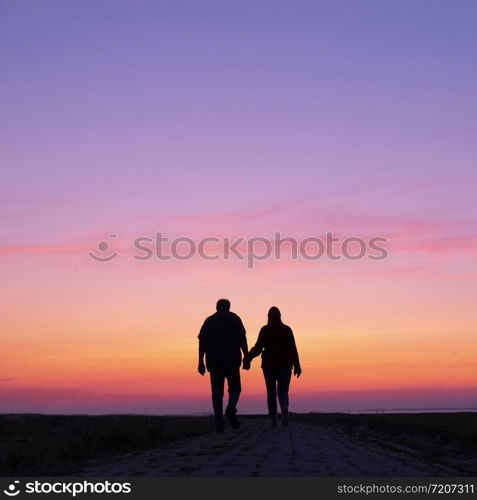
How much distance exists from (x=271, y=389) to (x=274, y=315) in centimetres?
156

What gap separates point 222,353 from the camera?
17.3 m

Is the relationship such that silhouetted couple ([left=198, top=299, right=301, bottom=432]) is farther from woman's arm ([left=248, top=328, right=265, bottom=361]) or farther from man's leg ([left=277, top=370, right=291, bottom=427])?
man's leg ([left=277, top=370, right=291, bottom=427])

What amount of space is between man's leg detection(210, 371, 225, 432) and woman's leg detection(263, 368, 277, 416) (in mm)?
2668

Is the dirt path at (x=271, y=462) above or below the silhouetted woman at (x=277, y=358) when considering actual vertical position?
below

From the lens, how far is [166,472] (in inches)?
369

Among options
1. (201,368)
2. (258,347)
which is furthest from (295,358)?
(201,368)

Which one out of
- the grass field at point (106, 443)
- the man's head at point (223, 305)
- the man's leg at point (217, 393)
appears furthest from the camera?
the man's head at point (223, 305)

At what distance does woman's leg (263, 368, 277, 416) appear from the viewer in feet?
65.7

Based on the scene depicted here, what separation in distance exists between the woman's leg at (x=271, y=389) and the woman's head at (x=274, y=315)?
107 cm

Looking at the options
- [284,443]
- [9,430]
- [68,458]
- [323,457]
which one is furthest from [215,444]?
[9,430]

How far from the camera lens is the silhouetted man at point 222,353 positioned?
1731 cm

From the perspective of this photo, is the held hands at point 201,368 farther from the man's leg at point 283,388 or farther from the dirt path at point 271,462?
the dirt path at point 271,462

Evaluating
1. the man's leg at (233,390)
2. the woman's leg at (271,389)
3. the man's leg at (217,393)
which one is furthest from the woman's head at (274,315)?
the man's leg at (217,393)

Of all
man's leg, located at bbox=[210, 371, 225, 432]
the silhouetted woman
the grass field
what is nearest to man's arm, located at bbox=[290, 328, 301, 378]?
the silhouetted woman
